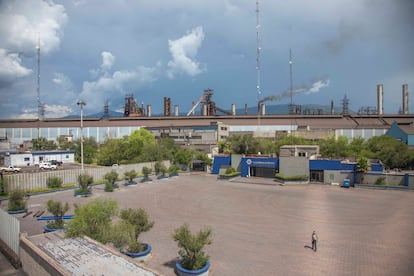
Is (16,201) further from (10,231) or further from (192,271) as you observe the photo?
(192,271)

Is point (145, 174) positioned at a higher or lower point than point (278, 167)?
lower

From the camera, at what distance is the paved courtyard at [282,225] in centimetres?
1216

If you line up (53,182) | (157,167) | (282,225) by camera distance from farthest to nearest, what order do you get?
(157,167) → (53,182) → (282,225)

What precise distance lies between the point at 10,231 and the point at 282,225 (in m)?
15.3

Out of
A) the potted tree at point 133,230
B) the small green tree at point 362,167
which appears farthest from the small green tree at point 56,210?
the small green tree at point 362,167

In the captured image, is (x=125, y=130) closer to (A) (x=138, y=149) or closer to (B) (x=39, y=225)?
(A) (x=138, y=149)

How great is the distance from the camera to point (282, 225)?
17.8 meters

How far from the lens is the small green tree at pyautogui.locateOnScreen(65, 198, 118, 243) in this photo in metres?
11.6

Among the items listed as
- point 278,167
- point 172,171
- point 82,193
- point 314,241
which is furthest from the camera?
point 172,171

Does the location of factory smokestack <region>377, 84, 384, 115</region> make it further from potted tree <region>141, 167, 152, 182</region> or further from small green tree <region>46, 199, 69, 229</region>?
small green tree <region>46, 199, 69, 229</region>

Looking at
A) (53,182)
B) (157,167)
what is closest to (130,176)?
(157,167)

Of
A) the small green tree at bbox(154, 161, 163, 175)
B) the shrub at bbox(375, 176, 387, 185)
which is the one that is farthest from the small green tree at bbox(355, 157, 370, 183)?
the small green tree at bbox(154, 161, 163, 175)

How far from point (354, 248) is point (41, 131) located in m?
102

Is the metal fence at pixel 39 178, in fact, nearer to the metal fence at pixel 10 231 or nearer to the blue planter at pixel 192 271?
the metal fence at pixel 10 231
